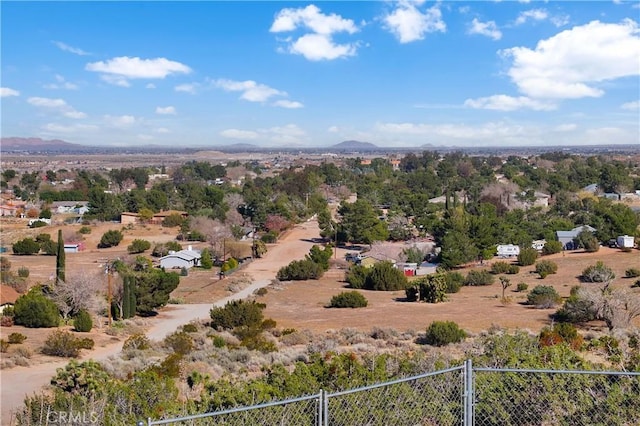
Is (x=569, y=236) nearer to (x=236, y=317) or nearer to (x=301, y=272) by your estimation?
(x=301, y=272)

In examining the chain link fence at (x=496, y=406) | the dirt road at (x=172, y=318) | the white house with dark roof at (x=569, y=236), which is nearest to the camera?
the chain link fence at (x=496, y=406)

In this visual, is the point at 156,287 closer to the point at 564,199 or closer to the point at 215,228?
the point at 215,228

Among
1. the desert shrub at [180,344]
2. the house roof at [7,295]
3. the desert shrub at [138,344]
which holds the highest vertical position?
the desert shrub at [180,344]

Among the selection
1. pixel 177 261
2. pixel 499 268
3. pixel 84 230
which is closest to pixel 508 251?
pixel 499 268

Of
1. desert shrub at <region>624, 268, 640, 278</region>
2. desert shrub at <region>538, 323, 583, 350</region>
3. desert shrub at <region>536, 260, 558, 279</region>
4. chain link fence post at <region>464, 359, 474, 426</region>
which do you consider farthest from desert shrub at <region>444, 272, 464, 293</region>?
chain link fence post at <region>464, 359, 474, 426</region>

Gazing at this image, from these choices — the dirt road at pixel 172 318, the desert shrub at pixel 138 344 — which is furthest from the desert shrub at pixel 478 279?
the desert shrub at pixel 138 344

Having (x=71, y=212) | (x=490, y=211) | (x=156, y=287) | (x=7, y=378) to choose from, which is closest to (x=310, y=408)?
(x=7, y=378)

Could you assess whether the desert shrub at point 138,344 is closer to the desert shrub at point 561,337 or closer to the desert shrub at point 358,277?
the desert shrub at point 561,337
